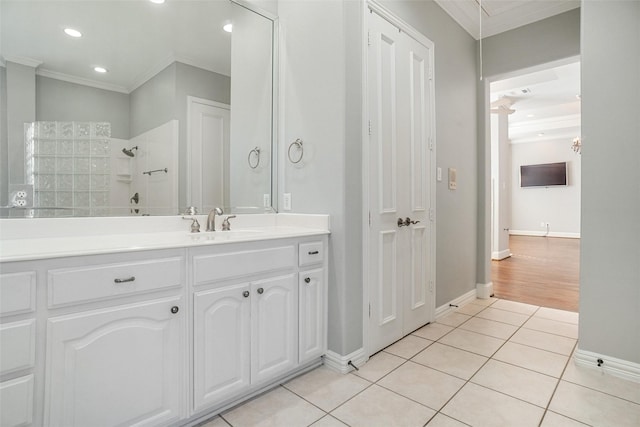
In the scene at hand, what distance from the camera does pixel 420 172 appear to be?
268 cm

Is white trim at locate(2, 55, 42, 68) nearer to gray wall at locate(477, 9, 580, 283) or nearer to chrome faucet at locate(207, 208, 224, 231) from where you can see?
chrome faucet at locate(207, 208, 224, 231)

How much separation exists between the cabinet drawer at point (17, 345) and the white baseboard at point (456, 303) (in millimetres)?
2773

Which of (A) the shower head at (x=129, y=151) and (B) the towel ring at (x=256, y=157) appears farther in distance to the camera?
(B) the towel ring at (x=256, y=157)

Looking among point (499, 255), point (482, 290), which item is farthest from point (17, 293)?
point (499, 255)

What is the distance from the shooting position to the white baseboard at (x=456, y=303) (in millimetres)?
2944

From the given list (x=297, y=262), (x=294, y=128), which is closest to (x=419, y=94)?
(x=294, y=128)

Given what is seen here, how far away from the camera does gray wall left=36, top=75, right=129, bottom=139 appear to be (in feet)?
4.94

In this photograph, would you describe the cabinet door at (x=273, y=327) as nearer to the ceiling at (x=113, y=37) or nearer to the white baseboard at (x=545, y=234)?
the ceiling at (x=113, y=37)

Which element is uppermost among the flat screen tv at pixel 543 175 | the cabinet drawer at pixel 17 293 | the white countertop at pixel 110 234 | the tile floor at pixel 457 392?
the flat screen tv at pixel 543 175

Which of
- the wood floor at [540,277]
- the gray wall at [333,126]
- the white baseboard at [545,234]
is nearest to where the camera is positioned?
the gray wall at [333,126]

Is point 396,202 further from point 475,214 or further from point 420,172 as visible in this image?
point 475,214

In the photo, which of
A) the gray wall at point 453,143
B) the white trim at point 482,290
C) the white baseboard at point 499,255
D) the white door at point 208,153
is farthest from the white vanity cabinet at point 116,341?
the white baseboard at point 499,255

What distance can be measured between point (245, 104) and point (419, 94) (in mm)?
1433

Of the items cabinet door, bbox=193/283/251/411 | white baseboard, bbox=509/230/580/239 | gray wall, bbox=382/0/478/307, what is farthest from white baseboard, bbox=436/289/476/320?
white baseboard, bbox=509/230/580/239
